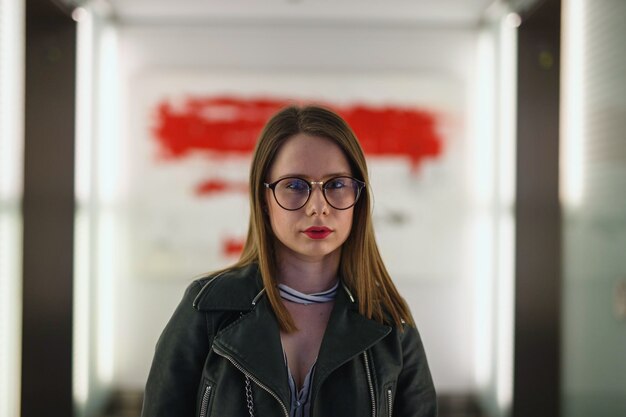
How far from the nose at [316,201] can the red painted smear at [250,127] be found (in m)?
3.36

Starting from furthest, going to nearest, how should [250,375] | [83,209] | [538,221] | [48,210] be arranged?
[83,209] → [538,221] → [48,210] → [250,375]

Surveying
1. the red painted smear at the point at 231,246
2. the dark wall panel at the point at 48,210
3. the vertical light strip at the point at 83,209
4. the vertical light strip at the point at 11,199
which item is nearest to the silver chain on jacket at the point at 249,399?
the vertical light strip at the point at 11,199

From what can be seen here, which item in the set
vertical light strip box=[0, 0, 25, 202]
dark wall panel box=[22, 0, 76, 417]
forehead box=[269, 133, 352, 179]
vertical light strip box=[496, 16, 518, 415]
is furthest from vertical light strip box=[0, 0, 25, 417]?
vertical light strip box=[496, 16, 518, 415]

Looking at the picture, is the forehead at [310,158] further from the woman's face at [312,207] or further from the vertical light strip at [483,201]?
the vertical light strip at [483,201]

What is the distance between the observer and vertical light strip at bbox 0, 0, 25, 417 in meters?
2.61

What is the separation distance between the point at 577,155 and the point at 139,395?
3.22 m

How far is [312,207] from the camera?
111 centimetres

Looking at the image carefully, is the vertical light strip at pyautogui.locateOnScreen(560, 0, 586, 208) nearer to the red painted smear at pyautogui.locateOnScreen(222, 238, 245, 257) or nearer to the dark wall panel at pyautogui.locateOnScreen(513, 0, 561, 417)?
the dark wall panel at pyautogui.locateOnScreen(513, 0, 561, 417)

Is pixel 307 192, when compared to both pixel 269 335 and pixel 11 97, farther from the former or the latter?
pixel 11 97

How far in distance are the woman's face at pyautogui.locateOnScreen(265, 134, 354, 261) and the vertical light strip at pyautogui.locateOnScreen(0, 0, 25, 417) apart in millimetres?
1889

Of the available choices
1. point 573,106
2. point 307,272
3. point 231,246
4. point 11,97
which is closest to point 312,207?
point 307,272

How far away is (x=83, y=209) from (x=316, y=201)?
307 centimetres

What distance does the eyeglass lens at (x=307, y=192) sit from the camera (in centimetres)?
113

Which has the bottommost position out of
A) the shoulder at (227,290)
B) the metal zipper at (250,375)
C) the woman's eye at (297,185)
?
the metal zipper at (250,375)
